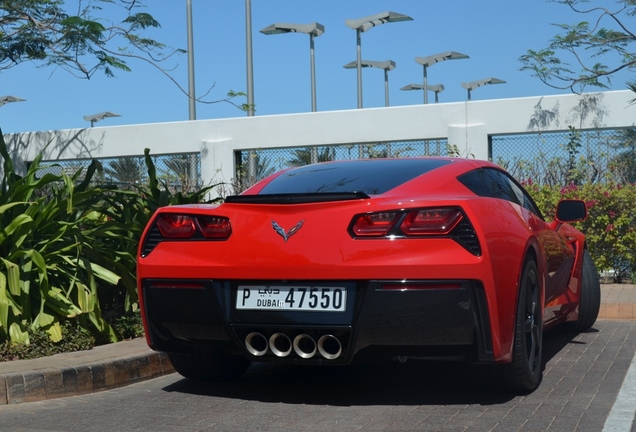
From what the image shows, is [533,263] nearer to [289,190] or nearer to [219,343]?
[289,190]

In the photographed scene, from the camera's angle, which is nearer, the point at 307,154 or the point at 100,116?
the point at 307,154

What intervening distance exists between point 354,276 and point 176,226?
1135mm

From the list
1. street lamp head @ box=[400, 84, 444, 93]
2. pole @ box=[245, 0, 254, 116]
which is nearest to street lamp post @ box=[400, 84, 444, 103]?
street lamp head @ box=[400, 84, 444, 93]

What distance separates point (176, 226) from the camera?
522 cm

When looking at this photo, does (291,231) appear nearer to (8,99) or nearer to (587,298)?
(587,298)

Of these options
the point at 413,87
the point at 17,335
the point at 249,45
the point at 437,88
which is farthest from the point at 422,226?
the point at 437,88

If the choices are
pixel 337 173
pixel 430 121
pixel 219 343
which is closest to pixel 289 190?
pixel 337 173

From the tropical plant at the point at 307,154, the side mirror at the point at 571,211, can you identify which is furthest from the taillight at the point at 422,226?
the tropical plant at the point at 307,154

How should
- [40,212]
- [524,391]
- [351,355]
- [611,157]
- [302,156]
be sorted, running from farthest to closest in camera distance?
[302,156], [611,157], [40,212], [524,391], [351,355]

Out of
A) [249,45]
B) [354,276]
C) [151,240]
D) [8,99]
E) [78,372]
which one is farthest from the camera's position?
[8,99]

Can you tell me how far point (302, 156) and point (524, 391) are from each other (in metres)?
13.5

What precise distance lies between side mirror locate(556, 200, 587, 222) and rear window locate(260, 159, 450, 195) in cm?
162

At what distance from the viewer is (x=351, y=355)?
15.6 ft

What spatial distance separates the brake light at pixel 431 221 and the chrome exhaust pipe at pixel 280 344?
85 centimetres
